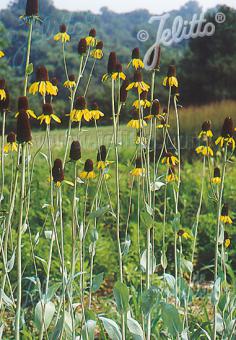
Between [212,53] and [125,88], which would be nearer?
[125,88]

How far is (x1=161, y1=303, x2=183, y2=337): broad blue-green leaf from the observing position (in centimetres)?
228

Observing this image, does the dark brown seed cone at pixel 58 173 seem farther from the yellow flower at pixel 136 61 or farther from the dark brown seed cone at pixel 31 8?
the yellow flower at pixel 136 61

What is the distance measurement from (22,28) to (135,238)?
1885 cm

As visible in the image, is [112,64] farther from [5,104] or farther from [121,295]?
[121,295]

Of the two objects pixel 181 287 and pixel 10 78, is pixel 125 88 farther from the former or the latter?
pixel 10 78

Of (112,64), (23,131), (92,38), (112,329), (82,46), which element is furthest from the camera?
(92,38)

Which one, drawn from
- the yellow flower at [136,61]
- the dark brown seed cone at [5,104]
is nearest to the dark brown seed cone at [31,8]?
the dark brown seed cone at [5,104]

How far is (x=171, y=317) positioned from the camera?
230 centimetres

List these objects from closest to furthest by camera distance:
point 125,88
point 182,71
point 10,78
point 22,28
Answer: point 125,88, point 182,71, point 10,78, point 22,28

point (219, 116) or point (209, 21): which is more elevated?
point (209, 21)

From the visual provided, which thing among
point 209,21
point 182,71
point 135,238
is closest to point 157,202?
point 135,238

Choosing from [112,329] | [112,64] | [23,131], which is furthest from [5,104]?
[112,329]

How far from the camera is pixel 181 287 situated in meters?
3.12

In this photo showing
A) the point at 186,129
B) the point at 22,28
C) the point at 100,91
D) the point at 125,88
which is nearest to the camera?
the point at 125,88
